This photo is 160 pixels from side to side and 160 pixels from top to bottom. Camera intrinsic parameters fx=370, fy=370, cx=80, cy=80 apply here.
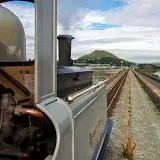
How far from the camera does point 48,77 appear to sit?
11.6 feet

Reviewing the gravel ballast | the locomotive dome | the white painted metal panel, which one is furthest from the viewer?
the gravel ballast

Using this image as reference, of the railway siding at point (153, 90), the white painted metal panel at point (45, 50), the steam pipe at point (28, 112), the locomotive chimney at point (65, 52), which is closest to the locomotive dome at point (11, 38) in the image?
the white painted metal panel at point (45, 50)

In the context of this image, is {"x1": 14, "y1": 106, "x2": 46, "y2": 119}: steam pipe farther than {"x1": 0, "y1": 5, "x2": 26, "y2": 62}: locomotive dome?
No

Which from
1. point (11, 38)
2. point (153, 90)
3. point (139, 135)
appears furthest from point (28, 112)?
point (153, 90)

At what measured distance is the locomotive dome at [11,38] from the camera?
13.5 feet

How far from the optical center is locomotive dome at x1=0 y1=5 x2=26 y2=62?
412cm

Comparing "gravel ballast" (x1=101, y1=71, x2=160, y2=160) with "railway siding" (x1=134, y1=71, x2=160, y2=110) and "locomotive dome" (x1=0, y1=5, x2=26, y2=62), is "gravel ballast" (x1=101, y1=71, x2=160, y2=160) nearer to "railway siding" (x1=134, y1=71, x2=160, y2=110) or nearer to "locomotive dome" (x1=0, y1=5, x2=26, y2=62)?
"railway siding" (x1=134, y1=71, x2=160, y2=110)

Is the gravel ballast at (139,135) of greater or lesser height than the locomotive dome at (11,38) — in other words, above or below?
below

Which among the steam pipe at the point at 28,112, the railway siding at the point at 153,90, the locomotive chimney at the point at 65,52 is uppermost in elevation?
the locomotive chimney at the point at 65,52

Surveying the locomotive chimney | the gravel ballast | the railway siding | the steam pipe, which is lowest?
the railway siding

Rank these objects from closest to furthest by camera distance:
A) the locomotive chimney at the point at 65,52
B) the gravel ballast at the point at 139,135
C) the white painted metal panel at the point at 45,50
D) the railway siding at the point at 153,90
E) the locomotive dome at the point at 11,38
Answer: the white painted metal panel at the point at 45,50
the locomotive dome at the point at 11,38
the locomotive chimney at the point at 65,52
the gravel ballast at the point at 139,135
the railway siding at the point at 153,90

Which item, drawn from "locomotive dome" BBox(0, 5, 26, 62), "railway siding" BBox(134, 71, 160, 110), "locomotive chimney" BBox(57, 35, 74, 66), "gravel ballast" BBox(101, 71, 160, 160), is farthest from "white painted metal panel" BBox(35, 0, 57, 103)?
"railway siding" BBox(134, 71, 160, 110)

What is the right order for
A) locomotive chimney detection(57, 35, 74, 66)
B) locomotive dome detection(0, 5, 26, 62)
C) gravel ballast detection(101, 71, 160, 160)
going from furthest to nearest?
gravel ballast detection(101, 71, 160, 160) → locomotive chimney detection(57, 35, 74, 66) → locomotive dome detection(0, 5, 26, 62)

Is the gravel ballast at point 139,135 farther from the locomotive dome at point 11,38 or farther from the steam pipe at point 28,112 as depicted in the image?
the steam pipe at point 28,112
